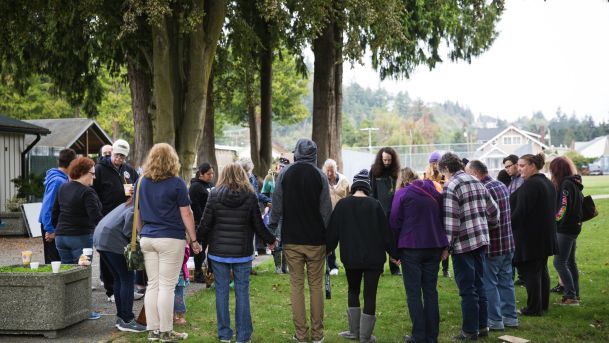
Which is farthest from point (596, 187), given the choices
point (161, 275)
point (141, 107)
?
point (161, 275)

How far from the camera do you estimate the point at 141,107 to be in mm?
18375

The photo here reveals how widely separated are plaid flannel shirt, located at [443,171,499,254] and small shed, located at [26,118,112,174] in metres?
20.7

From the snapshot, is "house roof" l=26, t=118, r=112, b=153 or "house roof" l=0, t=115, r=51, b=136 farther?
"house roof" l=26, t=118, r=112, b=153

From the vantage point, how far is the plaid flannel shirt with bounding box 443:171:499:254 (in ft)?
23.4

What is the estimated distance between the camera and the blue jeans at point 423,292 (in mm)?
6977

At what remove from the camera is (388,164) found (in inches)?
408

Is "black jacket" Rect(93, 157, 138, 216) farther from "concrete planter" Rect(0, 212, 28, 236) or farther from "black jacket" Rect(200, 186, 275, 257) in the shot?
"concrete planter" Rect(0, 212, 28, 236)

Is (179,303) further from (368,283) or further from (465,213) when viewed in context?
(465,213)

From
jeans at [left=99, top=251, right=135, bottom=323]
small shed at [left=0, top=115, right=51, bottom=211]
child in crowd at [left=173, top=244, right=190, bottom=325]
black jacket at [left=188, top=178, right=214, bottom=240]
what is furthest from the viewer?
small shed at [left=0, top=115, right=51, bottom=211]

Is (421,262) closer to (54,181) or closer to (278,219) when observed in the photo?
(278,219)

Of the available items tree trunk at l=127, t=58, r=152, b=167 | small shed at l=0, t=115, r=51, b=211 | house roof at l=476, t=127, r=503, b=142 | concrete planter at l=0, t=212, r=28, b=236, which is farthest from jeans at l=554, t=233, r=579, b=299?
house roof at l=476, t=127, r=503, b=142

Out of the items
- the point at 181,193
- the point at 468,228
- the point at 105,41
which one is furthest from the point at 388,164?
the point at 105,41

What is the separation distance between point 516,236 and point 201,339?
3890mm

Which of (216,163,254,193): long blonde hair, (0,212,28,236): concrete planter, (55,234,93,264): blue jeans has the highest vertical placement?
(216,163,254,193): long blonde hair
